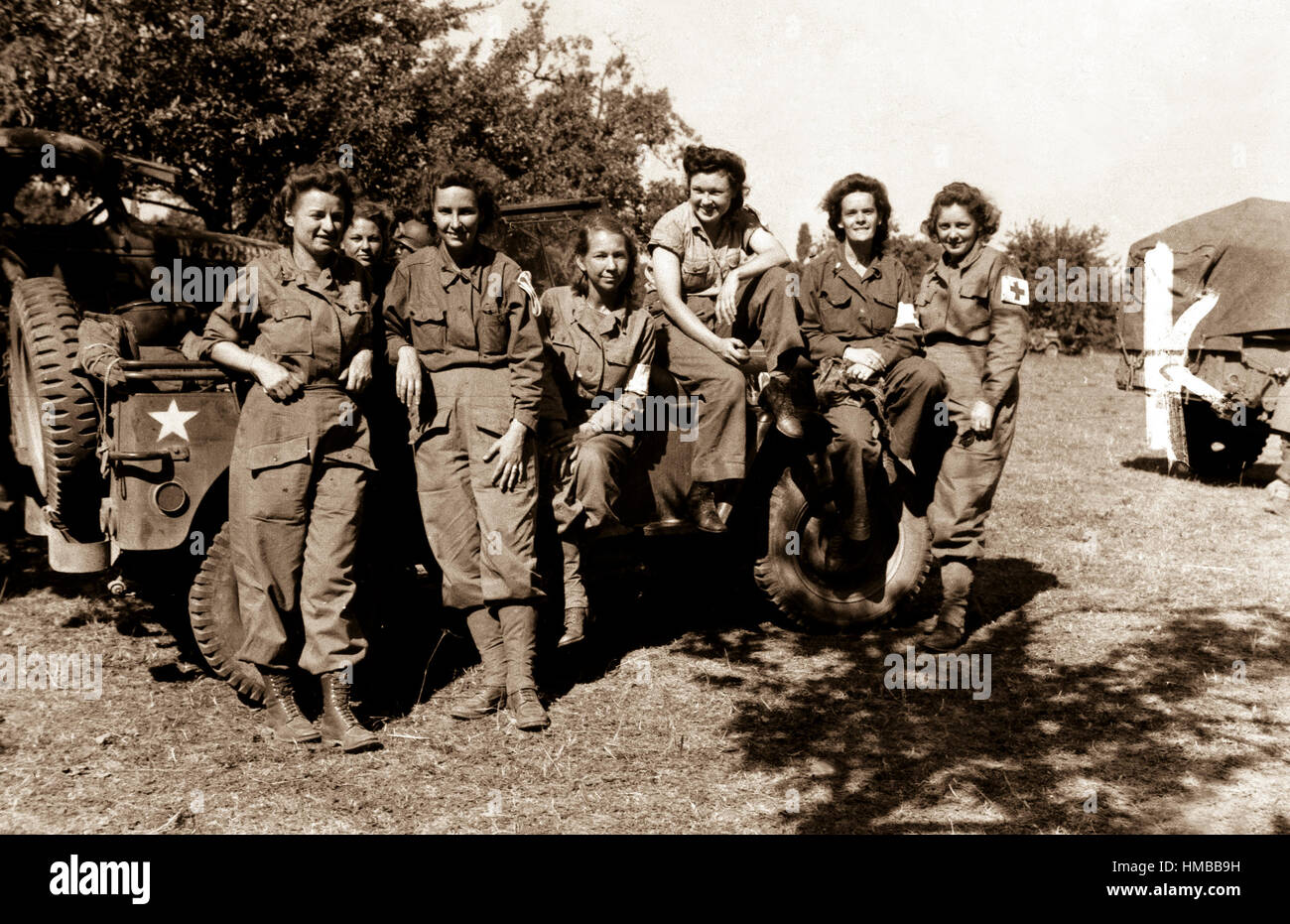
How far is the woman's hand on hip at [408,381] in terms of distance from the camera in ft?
15.9

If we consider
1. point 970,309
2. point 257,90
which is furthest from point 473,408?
point 257,90

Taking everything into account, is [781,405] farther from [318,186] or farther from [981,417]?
[318,186]

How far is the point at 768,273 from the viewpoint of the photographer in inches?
222

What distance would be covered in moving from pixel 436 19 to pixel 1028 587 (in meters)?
10.4

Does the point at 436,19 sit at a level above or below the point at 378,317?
above

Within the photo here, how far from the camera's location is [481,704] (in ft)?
16.5

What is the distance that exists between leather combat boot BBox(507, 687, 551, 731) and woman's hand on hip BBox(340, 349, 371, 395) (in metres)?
1.38

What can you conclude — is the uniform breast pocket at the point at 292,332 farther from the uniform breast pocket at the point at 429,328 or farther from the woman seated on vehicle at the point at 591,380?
the woman seated on vehicle at the point at 591,380

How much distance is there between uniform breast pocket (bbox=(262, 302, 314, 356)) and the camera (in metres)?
4.69

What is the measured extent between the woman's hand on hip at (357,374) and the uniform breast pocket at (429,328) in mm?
259

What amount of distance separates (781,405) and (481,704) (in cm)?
187
